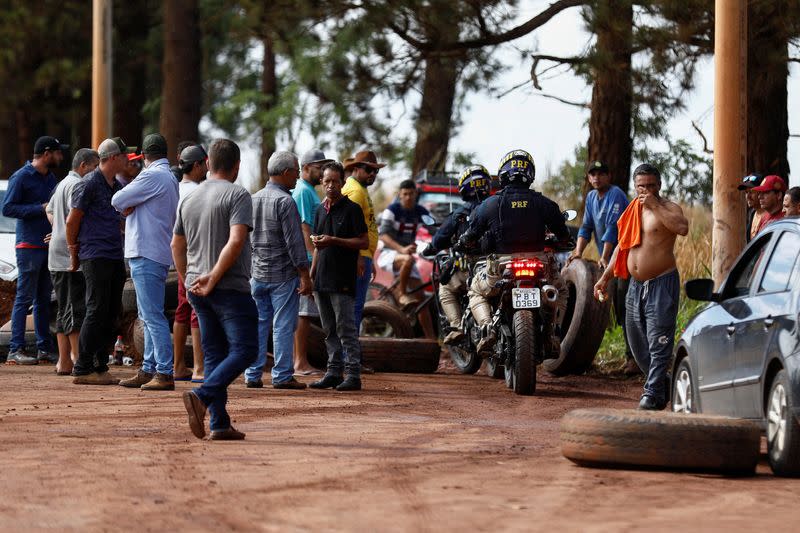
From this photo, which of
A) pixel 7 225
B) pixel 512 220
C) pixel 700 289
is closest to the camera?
pixel 700 289

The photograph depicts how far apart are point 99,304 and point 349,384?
7.07ft

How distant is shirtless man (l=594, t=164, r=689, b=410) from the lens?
1227 centimetres

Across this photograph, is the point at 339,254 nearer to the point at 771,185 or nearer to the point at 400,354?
the point at 400,354

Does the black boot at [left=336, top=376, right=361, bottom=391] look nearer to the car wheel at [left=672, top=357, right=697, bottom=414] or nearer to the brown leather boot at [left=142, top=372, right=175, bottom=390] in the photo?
the brown leather boot at [left=142, top=372, right=175, bottom=390]

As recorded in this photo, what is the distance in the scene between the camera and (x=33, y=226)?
16.1 metres

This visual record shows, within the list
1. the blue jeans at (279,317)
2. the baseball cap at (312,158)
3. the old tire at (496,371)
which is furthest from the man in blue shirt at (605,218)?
the blue jeans at (279,317)

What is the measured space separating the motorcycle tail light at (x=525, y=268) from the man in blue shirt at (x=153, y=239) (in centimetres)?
290

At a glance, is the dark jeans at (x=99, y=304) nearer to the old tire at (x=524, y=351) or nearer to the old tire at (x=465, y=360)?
the old tire at (x=524, y=351)

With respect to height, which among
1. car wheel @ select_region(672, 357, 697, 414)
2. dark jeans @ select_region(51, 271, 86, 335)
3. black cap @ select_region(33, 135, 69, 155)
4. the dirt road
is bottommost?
the dirt road

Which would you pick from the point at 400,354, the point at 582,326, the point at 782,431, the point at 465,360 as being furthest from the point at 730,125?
the point at 782,431

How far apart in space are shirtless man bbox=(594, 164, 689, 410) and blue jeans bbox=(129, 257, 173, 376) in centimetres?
372

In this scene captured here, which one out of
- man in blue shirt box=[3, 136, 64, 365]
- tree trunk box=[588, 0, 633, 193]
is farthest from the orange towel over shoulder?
man in blue shirt box=[3, 136, 64, 365]

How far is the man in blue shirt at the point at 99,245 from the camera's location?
1327 cm

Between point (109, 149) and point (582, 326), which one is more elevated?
point (109, 149)
